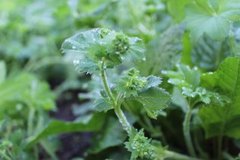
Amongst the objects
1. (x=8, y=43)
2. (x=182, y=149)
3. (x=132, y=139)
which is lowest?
(x=182, y=149)

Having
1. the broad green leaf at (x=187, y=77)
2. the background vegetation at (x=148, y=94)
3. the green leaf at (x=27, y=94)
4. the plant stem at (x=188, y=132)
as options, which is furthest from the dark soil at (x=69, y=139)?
the broad green leaf at (x=187, y=77)

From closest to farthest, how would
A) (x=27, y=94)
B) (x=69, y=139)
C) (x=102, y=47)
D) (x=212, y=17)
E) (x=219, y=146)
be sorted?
(x=102, y=47) → (x=212, y=17) → (x=219, y=146) → (x=27, y=94) → (x=69, y=139)

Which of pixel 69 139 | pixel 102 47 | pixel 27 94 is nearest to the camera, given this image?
pixel 102 47

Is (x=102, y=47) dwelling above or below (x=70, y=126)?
above

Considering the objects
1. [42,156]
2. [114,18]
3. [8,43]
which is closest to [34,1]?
[8,43]

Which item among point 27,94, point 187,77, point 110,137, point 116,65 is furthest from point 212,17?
point 27,94

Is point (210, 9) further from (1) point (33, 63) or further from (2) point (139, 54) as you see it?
A: (1) point (33, 63)

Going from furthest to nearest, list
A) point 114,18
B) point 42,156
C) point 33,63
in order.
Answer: point 33,63 → point 114,18 → point 42,156

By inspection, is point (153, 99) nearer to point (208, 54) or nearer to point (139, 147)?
point (139, 147)
